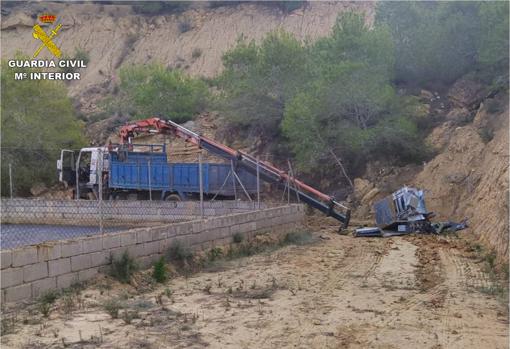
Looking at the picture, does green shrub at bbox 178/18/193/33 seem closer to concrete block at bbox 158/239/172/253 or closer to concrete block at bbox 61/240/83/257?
concrete block at bbox 158/239/172/253

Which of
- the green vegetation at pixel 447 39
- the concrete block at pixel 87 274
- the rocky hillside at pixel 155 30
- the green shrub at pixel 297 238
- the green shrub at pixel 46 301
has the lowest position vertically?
the green shrub at pixel 297 238

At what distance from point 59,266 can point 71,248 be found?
386 mm

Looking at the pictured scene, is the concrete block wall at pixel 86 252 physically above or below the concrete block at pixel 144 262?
above

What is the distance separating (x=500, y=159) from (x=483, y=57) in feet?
37.7

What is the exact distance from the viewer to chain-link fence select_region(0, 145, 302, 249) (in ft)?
69.5

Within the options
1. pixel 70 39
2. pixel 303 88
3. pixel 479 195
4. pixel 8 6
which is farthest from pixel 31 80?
pixel 8 6

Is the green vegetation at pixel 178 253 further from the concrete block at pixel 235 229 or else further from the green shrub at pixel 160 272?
the concrete block at pixel 235 229

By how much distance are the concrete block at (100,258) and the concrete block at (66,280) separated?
0.48 meters

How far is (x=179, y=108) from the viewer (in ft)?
136

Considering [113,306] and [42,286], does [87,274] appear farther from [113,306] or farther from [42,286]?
[113,306]

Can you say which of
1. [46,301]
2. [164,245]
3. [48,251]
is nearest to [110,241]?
[48,251]

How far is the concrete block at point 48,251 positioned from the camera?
9859 mm

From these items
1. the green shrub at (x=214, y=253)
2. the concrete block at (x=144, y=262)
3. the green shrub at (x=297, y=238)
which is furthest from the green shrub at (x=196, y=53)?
the concrete block at (x=144, y=262)

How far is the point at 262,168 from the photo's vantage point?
24.7 metres
